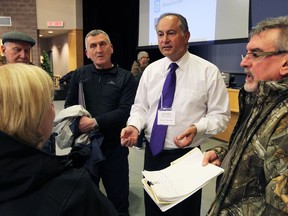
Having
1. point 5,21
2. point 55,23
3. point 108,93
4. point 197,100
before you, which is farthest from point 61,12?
point 197,100

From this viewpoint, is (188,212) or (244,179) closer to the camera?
(244,179)

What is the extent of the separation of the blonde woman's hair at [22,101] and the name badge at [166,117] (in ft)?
3.32

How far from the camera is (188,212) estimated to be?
5.49 feet

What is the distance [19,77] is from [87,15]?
8995 mm

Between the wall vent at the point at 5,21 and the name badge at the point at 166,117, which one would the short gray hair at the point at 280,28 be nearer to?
the name badge at the point at 166,117

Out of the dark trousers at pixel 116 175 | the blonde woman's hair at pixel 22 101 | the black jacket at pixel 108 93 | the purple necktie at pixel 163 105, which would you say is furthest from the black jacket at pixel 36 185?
the dark trousers at pixel 116 175

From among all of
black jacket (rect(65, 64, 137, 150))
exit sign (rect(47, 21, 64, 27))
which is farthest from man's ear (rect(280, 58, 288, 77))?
exit sign (rect(47, 21, 64, 27))

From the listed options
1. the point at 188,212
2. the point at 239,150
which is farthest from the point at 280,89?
the point at 188,212

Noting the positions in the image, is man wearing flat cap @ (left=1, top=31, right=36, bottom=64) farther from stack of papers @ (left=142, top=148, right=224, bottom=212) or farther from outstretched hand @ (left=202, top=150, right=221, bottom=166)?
outstretched hand @ (left=202, top=150, right=221, bottom=166)

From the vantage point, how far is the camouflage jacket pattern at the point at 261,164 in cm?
80

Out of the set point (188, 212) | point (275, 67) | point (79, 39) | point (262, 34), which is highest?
point (79, 39)

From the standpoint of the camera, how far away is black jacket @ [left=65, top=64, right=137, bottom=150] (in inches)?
79.2

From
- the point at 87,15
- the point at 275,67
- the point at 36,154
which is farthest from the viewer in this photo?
the point at 87,15

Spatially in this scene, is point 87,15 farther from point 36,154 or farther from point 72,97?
point 36,154
